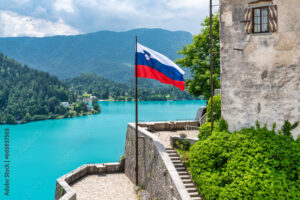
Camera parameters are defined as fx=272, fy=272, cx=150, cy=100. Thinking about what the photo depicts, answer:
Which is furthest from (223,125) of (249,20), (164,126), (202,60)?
(202,60)

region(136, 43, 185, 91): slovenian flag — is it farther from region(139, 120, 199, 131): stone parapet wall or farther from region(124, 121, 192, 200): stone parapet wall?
region(139, 120, 199, 131): stone parapet wall

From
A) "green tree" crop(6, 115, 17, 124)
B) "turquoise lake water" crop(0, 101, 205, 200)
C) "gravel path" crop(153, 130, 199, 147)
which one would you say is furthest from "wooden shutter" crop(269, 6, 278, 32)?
"green tree" crop(6, 115, 17, 124)

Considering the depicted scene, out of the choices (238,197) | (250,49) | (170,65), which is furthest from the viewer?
(170,65)

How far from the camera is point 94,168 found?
84.5 feet

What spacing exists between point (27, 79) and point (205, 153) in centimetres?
15761

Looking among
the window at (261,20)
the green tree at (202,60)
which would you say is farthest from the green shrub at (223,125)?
the green tree at (202,60)

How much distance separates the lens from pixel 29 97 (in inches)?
5443

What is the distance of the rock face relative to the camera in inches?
558

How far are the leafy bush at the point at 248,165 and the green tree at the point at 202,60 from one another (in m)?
13.7

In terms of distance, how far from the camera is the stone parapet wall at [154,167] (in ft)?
53.6

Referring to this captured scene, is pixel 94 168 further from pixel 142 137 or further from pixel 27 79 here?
pixel 27 79

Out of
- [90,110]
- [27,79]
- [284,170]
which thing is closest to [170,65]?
[284,170]

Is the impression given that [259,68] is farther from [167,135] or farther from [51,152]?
[51,152]

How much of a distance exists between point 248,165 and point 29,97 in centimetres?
14118
